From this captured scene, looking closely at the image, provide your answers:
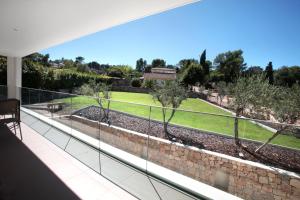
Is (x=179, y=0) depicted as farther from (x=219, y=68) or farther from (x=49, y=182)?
(x=219, y=68)

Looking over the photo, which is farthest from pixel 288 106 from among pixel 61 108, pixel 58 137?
pixel 61 108

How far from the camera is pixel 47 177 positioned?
2559 mm

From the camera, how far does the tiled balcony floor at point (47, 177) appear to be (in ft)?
7.22

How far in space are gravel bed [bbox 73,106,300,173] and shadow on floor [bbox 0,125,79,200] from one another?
63.5 inches

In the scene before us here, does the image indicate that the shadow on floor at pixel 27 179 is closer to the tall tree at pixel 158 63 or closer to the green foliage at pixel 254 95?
the green foliage at pixel 254 95

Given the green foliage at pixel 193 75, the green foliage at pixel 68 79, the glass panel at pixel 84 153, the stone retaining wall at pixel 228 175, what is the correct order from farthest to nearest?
1. the green foliage at pixel 193 75
2. the green foliage at pixel 68 79
3. the glass panel at pixel 84 153
4. the stone retaining wall at pixel 228 175

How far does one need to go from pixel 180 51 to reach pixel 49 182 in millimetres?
46498

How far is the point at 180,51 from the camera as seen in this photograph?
46094mm

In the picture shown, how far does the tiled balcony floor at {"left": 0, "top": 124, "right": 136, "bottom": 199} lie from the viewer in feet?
7.22

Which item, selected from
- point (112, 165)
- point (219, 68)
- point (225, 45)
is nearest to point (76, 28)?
point (112, 165)

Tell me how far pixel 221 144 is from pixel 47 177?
4.79 meters

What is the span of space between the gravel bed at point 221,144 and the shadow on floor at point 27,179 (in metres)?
1.61

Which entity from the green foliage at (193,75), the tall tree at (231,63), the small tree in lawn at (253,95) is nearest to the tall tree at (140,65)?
the tall tree at (231,63)

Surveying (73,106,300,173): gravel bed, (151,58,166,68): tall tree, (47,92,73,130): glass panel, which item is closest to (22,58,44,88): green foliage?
(47,92,73,130): glass panel
